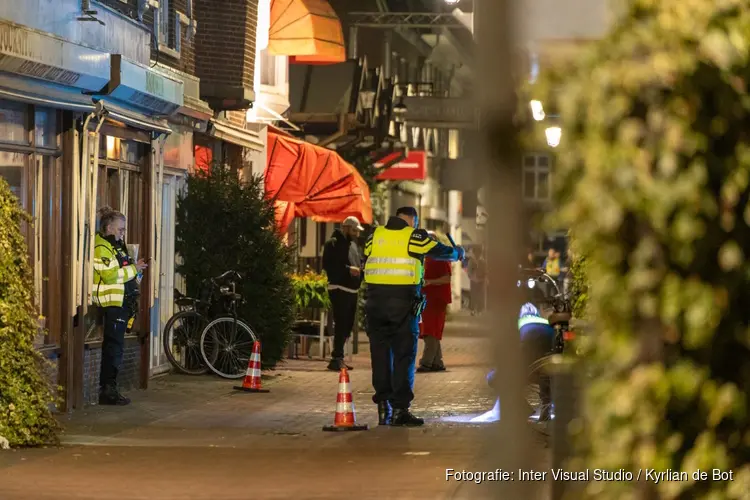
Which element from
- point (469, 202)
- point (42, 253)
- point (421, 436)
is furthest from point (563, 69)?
point (469, 202)

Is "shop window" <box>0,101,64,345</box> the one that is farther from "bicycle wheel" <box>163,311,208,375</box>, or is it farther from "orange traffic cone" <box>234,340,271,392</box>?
"bicycle wheel" <box>163,311,208,375</box>

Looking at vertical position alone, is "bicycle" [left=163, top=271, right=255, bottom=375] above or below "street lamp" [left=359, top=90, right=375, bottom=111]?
below

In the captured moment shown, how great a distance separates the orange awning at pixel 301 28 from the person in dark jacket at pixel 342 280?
5955 mm

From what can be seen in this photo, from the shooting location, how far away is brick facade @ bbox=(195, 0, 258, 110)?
22719 millimetres

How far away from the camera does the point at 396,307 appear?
14.4 m

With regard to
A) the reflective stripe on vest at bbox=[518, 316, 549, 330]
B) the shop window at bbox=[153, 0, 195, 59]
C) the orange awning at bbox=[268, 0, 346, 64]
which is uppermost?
the orange awning at bbox=[268, 0, 346, 64]

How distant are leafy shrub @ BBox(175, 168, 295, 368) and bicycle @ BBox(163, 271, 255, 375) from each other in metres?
0.37

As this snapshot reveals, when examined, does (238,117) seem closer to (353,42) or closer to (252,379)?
(252,379)

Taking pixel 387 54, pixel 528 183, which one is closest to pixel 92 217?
pixel 528 183

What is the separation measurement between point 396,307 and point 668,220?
10.5m

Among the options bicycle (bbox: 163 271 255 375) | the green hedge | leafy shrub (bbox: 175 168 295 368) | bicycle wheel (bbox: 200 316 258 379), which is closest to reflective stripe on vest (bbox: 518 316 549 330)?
bicycle wheel (bbox: 200 316 258 379)

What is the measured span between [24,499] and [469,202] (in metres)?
54.1

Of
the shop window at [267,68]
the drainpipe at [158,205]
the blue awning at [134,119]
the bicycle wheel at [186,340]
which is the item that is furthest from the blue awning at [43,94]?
the shop window at [267,68]

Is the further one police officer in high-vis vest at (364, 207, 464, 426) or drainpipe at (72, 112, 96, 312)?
drainpipe at (72, 112, 96, 312)
